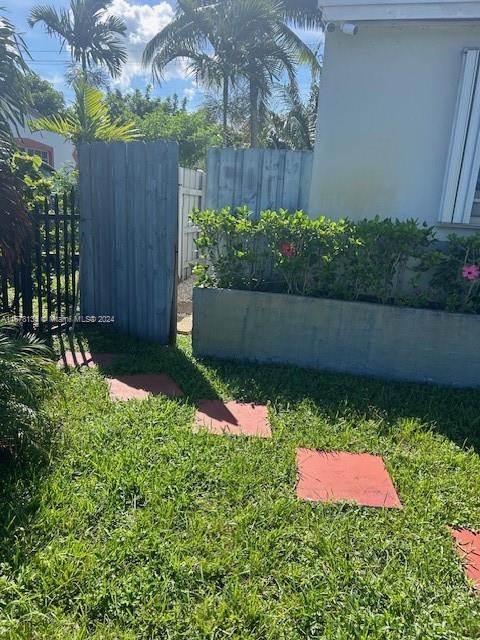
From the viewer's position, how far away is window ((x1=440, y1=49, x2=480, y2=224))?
13.4 feet

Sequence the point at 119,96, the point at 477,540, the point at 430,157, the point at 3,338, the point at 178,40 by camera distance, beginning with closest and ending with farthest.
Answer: the point at 477,540
the point at 3,338
the point at 430,157
the point at 178,40
the point at 119,96

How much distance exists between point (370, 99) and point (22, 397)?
3.99 meters

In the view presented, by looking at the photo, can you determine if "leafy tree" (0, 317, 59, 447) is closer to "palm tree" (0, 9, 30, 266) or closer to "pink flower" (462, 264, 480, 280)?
"palm tree" (0, 9, 30, 266)

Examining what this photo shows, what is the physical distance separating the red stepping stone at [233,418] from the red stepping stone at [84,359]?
1.18m

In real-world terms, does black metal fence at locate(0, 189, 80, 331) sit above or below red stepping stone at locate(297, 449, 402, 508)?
above

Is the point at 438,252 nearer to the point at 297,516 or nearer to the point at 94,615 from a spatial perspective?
the point at 297,516

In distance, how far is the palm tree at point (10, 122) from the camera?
131 inches

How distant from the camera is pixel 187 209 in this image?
756 cm

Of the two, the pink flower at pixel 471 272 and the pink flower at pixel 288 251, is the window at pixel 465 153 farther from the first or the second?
the pink flower at pixel 288 251

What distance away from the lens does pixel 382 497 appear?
2.47m

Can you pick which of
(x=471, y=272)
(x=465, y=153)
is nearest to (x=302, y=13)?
(x=465, y=153)

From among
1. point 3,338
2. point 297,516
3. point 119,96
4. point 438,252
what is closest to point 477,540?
point 297,516

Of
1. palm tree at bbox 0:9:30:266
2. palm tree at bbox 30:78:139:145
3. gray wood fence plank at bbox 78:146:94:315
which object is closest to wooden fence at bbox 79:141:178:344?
gray wood fence plank at bbox 78:146:94:315

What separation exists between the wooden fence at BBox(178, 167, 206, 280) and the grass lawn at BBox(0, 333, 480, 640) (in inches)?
178
